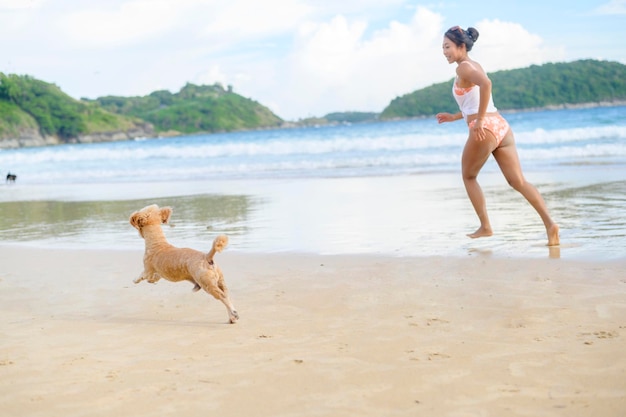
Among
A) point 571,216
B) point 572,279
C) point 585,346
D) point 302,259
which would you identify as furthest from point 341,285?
point 571,216

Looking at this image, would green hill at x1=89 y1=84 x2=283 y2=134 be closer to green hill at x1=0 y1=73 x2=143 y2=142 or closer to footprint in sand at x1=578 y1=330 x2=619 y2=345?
green hill at x1=0 y1=73 x2=143 y2=142

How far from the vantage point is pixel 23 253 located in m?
7.57

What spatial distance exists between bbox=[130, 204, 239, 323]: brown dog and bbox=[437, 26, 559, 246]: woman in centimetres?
297

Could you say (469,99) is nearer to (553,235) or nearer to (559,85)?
(553,235)

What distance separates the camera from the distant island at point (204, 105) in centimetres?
6462

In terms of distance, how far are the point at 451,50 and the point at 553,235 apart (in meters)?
1.89

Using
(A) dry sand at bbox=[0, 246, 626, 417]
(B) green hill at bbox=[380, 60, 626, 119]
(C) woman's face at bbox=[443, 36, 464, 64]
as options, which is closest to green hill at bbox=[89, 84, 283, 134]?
(B) green hill at bbox=[380, 60, 626, 119]

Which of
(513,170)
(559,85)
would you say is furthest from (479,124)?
(559,85)

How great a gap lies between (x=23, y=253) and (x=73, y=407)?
5.09 m

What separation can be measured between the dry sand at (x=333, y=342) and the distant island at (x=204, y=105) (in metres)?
42.6

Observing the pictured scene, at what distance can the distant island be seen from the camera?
212 feet

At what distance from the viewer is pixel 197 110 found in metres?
123

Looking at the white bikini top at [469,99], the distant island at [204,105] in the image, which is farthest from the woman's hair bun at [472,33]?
the distant island at [204,105]

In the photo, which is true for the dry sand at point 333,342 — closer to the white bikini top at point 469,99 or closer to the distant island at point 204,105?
the white bikini top at point 469,99
